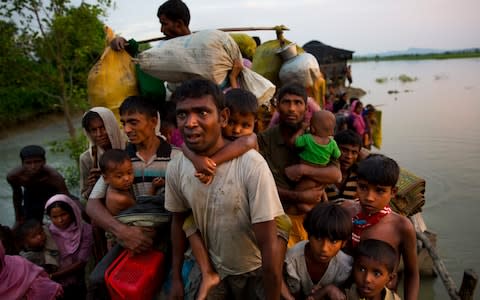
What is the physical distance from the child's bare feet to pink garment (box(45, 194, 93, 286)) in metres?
1.94

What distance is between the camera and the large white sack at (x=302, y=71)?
9.29ft

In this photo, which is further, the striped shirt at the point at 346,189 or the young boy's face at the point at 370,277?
the striped shirt at the point at 346,189

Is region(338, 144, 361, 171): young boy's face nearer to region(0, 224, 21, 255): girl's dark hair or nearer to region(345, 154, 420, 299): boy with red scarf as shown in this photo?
region(345, 154, 420, 299): boy with red scarf

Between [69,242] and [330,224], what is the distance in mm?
2490

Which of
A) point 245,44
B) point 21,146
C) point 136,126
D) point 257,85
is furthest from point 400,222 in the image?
point 21,146

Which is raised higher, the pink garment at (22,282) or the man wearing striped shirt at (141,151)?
the man wearing striped shirt at (141,151)

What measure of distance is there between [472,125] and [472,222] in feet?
32.5

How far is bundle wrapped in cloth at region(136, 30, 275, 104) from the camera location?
220 cm

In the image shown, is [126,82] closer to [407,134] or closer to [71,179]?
[71,179]

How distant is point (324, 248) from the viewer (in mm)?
1647

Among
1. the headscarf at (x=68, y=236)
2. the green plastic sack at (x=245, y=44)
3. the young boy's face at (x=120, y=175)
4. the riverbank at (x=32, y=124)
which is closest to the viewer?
the young boy's face at (x=120, y=175)

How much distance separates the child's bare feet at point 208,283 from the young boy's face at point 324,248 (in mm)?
529

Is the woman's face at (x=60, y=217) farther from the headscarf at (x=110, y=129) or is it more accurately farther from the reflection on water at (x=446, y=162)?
the reflection on water at (x=446, y=162)

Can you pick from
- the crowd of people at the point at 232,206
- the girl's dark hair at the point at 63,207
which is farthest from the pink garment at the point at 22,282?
the girl's dark hair at the point at 63,207
